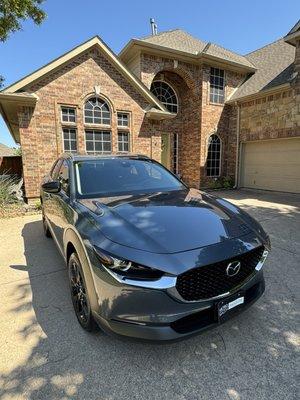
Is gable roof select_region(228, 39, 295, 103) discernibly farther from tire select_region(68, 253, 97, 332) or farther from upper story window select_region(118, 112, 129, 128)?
tire select_region(68, 253, 97, 332)

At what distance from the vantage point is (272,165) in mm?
11750

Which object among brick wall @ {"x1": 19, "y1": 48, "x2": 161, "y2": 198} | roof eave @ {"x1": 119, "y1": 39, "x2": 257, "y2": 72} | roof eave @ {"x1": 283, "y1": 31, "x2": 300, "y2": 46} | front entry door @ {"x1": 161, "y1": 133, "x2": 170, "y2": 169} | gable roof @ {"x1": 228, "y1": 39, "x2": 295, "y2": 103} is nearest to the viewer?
brick wall @ {"x1": 19, "y1": 48, "x2": 161, "y2": 198}

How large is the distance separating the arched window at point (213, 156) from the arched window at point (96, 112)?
5.99 meters

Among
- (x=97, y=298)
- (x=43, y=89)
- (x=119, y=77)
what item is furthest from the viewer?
(x=119, y=77)

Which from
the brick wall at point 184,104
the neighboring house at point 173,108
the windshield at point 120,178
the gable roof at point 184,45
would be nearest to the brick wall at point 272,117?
the neighboring house at point 173,108

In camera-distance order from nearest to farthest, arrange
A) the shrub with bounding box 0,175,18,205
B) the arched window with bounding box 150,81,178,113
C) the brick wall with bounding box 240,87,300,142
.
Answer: the shrub with bounding box 0,175,18,205, the brick wall with bounding box 240,87,300,142, the arched window with bounding box 150,81,178,113

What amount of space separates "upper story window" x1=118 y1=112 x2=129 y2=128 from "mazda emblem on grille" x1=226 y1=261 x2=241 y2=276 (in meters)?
9.07

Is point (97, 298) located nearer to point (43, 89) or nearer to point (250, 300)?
point (250, 300)

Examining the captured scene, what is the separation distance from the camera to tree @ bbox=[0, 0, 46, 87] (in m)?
8.77

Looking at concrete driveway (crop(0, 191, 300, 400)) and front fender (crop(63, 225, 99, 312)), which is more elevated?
front fender (crop(63, 225, 99, 312))

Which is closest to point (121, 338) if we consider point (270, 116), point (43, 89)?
point (43, 89)

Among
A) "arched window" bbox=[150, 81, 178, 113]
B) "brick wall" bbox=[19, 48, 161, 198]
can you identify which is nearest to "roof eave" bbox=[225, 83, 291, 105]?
"arched window" bbox=[150, 81, 178, 113]

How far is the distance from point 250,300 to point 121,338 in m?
1.20

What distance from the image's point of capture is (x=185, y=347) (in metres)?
2.32
